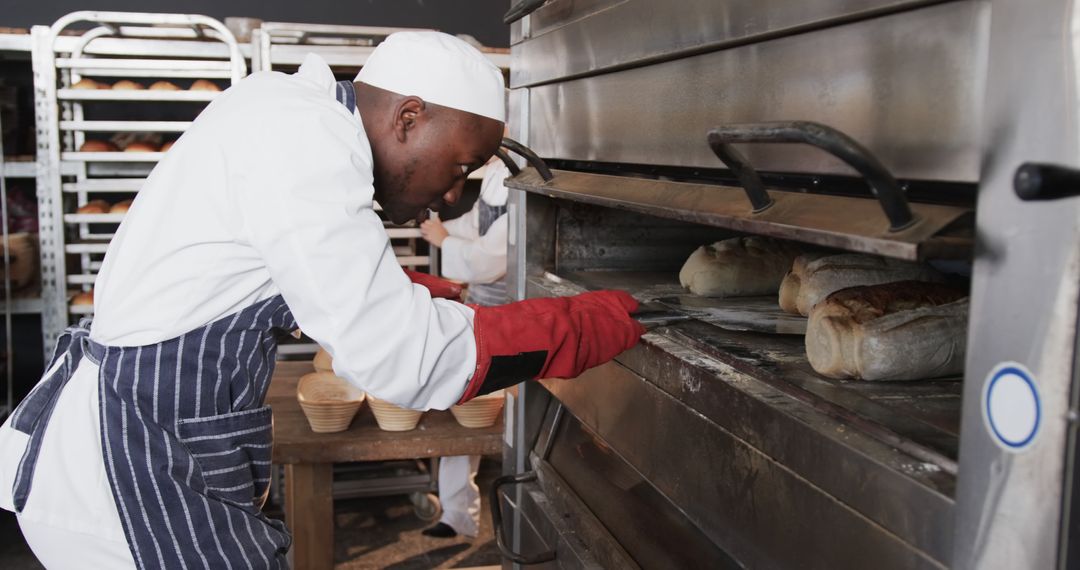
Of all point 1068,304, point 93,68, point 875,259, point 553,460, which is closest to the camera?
point 1068,304

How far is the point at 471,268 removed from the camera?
3656 mm

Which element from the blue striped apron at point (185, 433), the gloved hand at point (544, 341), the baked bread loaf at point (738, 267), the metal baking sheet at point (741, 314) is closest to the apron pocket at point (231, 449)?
the blue striped apron at point (185, 433)

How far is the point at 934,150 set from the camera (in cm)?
74

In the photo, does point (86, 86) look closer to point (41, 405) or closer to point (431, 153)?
point (41, 405)

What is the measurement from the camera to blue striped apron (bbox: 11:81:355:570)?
1.29 meters

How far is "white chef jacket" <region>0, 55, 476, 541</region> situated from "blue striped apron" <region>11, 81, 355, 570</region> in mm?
28

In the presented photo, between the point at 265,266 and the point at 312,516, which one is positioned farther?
the point at 312,516

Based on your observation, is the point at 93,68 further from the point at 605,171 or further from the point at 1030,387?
the point at 1030,387

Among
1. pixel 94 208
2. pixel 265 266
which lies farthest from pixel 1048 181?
pixel 94 208

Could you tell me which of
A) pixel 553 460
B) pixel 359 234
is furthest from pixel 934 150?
pixel 553 460

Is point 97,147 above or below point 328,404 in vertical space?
above

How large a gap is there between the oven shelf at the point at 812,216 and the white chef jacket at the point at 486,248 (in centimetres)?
223

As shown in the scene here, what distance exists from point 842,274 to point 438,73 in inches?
28.0

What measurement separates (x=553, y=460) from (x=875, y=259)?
734 mm
